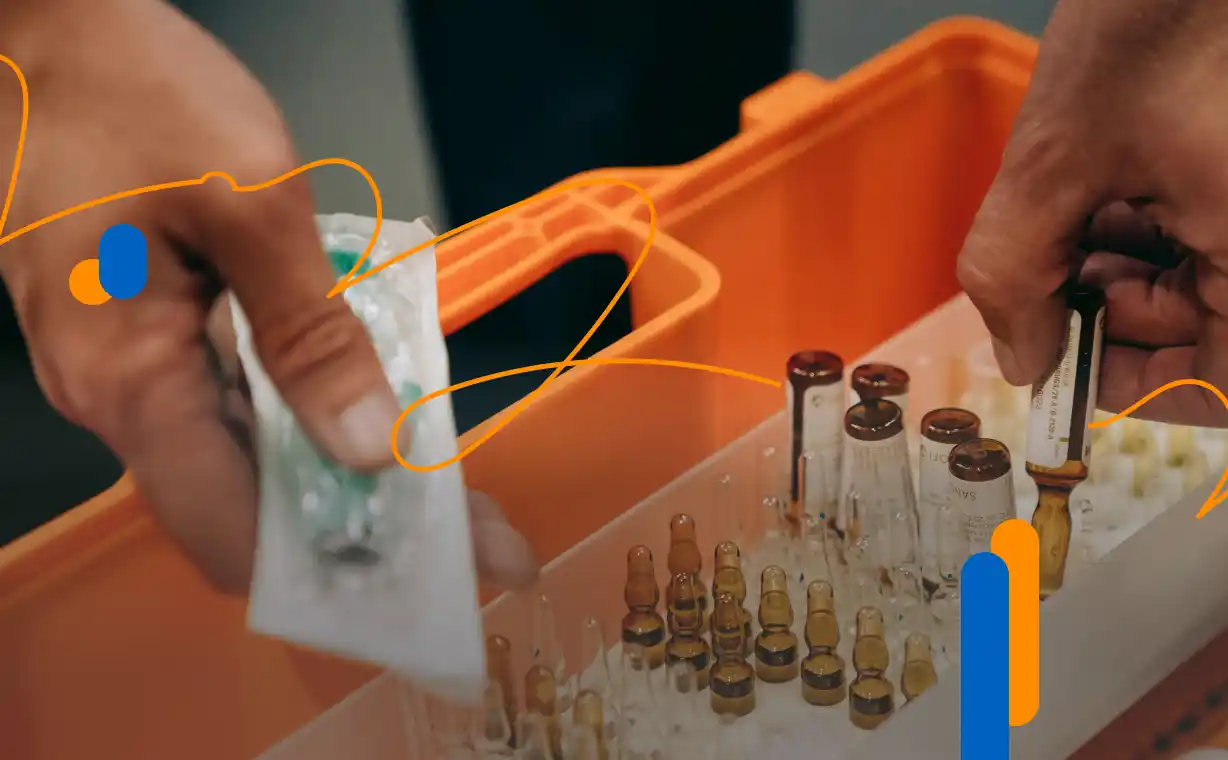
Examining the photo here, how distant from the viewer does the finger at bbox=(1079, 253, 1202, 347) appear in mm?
589

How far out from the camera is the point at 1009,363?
1.90 ft

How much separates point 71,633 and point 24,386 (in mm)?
117

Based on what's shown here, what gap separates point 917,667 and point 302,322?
0.34m

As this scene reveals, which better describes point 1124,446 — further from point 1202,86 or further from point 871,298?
point 1202,86

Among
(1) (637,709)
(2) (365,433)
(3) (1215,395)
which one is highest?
(2) (365,433)

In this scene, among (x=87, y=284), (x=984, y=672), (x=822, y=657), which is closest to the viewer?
(x=87, y=284)

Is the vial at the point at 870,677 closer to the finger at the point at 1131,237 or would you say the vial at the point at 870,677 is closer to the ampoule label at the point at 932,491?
the ampoule label at the point at 932,491

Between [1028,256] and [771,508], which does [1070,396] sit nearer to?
[1028,256]

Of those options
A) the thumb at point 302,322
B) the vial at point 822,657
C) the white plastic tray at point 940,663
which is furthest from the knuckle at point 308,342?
the vial at point 822,657

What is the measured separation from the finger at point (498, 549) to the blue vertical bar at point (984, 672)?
0.18 metres

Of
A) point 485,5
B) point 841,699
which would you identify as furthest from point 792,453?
point 485,5

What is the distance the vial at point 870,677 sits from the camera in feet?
1.94

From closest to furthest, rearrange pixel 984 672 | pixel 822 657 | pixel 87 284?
pixel 87 284, pixel 984 672, pixel 822 657

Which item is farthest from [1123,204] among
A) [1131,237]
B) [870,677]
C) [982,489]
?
[870,677]
